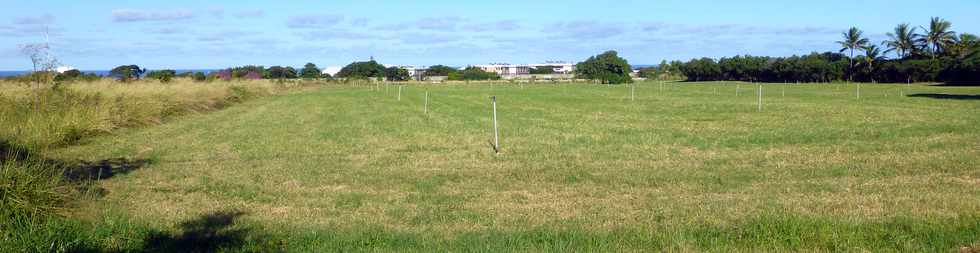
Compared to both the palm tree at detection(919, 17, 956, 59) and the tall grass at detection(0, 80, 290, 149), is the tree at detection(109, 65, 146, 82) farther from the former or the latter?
the palm tree at detection(919, 17, 956, 59)

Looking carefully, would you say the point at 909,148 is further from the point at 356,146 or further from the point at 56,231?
the point at 56,231

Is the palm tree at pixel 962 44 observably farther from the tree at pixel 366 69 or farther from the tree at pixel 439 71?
the tree at pixel 439 71

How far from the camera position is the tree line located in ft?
252

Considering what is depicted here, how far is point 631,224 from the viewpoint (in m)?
8.15

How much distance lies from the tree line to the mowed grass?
62582mm

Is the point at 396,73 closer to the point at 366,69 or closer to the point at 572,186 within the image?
the point at 366,69

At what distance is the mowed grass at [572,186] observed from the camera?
23.7 feet

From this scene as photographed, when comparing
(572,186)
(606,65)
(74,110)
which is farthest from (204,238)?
(606,65)

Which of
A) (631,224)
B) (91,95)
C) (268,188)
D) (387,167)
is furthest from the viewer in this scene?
(91,95)

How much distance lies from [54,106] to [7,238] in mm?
14793

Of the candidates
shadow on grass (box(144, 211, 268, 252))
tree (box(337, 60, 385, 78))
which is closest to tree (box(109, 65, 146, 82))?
shadow on grass (box(144, 211, 268, 252))

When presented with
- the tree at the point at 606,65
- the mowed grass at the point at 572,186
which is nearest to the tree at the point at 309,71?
the tree at the point at 606,65

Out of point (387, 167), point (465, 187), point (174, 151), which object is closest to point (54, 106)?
point (174, 151)

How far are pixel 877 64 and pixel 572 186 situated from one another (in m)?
88.4
